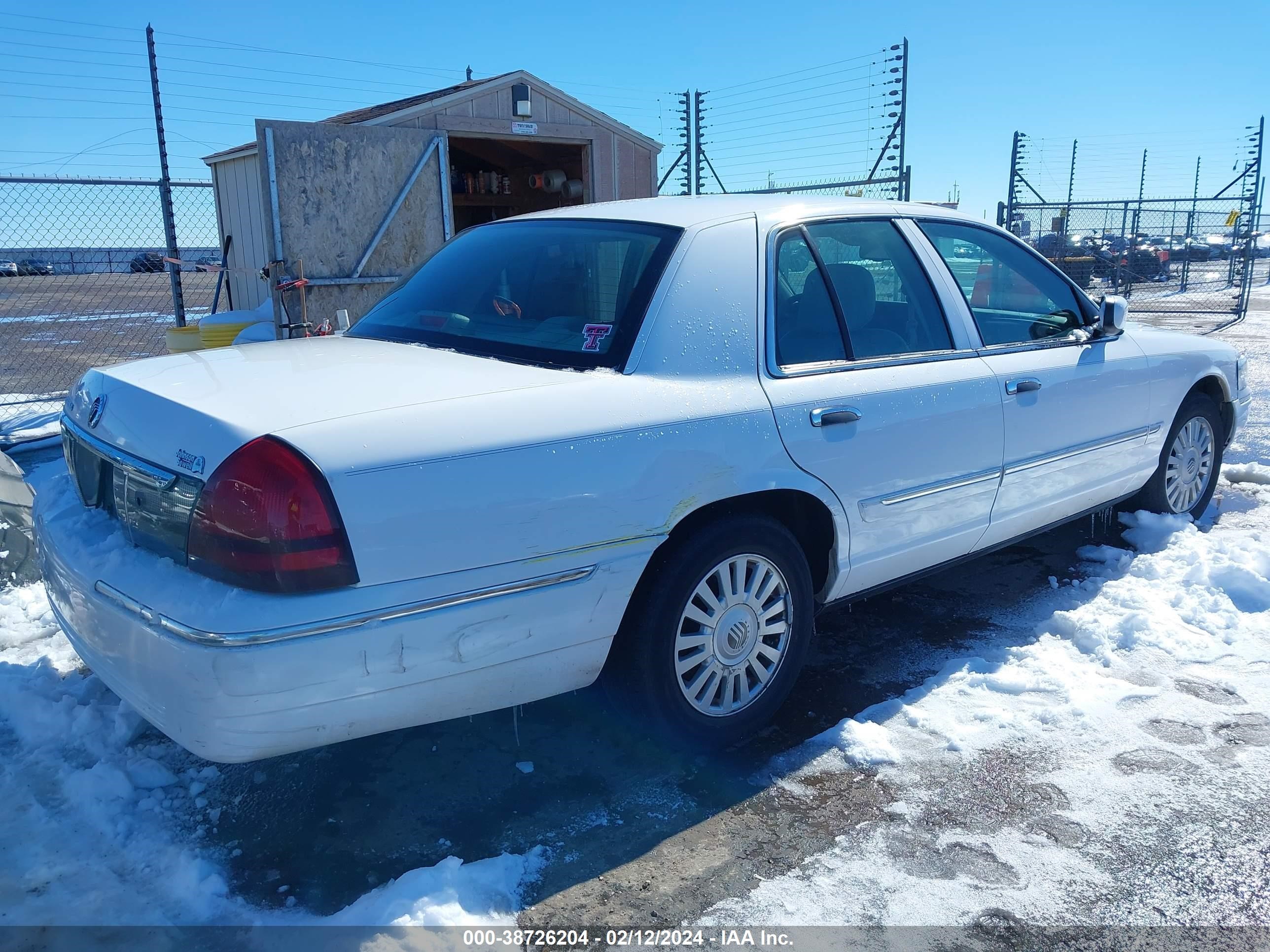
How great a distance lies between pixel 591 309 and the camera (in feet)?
9.74

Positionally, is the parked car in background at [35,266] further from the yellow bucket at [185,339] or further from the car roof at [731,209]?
the car roof at [731,209]

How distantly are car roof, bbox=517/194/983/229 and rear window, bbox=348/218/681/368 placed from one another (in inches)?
2.7

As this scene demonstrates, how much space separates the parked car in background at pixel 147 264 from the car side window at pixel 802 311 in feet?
22.4

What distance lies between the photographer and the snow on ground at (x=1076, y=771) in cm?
244

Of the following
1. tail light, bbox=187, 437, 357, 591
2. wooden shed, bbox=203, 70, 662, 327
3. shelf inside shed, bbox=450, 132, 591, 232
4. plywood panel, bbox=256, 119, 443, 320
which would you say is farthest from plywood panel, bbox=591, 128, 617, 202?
tail light, bbox=187, 437, 357, 591

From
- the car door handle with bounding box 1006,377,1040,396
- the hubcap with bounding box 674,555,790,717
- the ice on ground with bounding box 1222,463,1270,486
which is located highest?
the car door handle with bounding box 1006,377,1040,396

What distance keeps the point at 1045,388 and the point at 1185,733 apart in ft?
4.45

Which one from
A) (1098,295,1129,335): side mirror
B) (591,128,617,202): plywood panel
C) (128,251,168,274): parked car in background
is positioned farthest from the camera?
(591,128,617,202): plywood panel

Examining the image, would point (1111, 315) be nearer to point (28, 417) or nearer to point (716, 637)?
point (716, 637)

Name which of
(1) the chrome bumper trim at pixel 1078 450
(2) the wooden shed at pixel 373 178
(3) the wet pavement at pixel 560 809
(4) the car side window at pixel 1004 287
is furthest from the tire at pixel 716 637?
(2) the wooden shed at pixel 373 178

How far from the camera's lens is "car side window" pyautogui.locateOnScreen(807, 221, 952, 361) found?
3.37m

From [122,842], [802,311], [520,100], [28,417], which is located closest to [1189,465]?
[802,311]

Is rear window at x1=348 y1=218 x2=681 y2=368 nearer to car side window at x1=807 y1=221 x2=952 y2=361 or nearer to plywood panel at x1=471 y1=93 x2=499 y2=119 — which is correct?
car side window at x1=807 y1=221 x2=952 y2=361

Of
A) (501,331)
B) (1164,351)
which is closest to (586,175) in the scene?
(1164,351)
